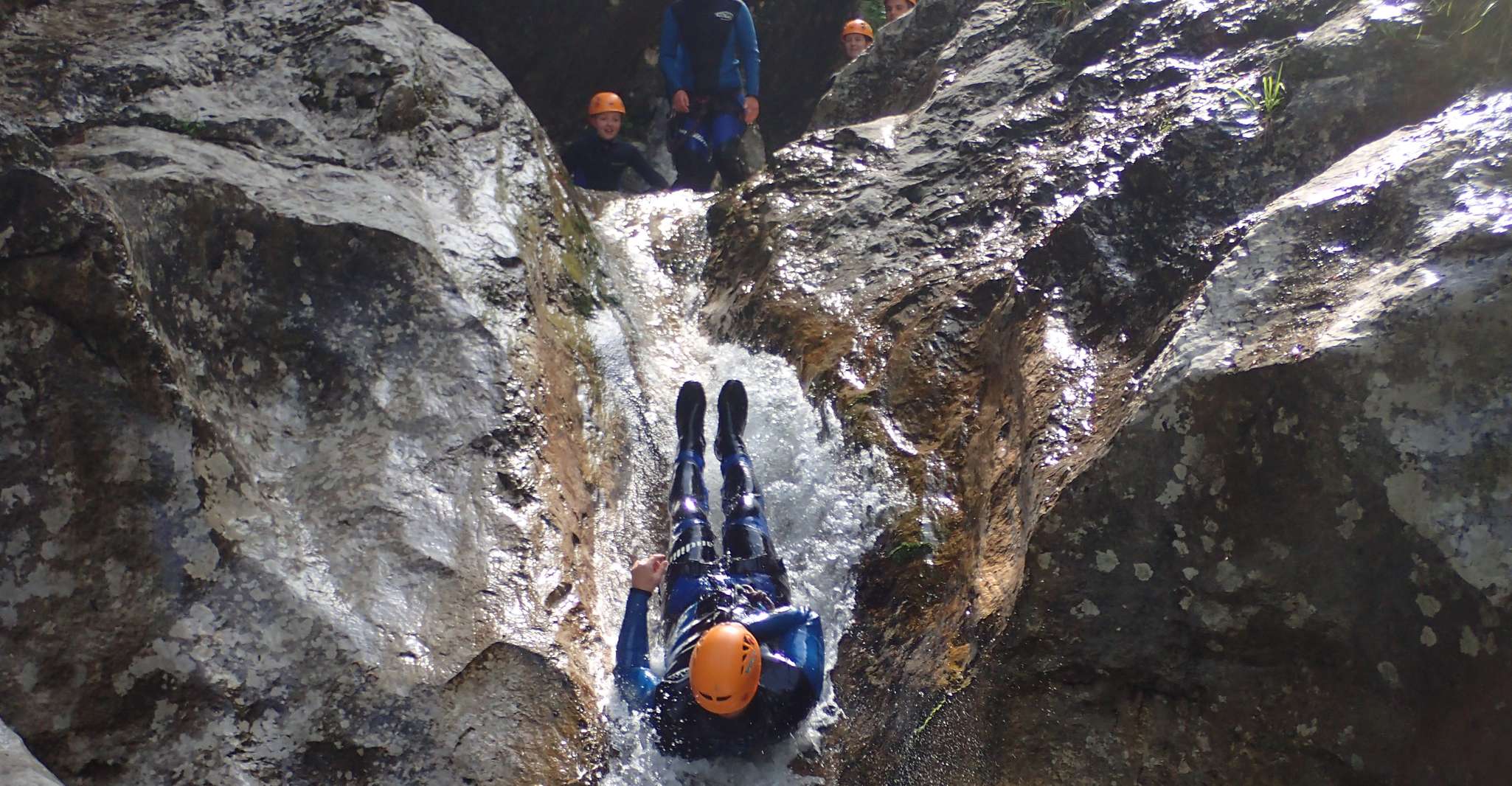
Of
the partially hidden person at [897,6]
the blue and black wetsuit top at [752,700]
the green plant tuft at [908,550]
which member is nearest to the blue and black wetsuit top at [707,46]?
the partially hidden person at [897,6]

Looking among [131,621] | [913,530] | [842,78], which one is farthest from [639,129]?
[131,621]

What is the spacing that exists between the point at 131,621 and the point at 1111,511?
3.19 meters

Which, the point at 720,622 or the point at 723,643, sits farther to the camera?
the point at 720,622

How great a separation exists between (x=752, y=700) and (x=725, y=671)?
211mm

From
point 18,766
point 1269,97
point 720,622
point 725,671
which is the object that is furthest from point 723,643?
point 1269,97

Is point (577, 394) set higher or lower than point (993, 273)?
lower

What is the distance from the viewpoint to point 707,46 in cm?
925


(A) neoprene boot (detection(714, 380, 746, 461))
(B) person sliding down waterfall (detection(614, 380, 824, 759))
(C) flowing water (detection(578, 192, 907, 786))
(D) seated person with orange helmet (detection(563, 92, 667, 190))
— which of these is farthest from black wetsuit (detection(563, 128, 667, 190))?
(B) person sliding down waterfall (detection(614, 380, 824, 759))

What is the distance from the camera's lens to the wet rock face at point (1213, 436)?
2.83 m

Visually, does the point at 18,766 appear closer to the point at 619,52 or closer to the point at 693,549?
the point at 693,549

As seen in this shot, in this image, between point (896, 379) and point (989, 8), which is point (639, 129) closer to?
point (989, 8)

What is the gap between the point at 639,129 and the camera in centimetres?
1133

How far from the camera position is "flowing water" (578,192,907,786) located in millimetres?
3869

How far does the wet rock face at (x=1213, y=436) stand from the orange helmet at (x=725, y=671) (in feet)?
1.46
